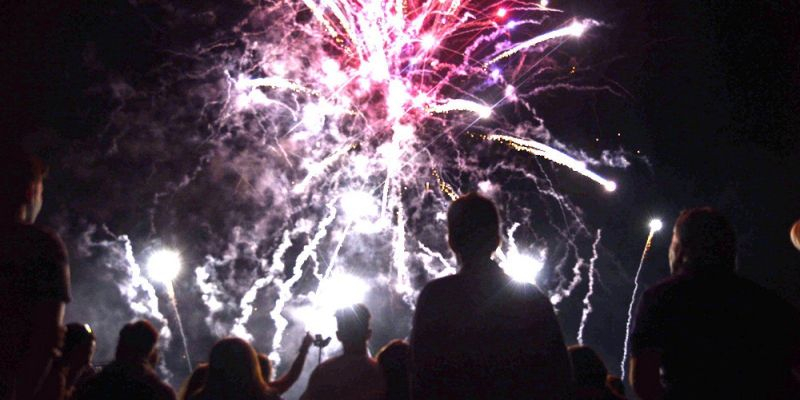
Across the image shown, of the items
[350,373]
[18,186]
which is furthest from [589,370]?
[18,186]

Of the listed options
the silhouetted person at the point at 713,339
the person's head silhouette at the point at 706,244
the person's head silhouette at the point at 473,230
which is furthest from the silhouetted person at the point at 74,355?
the person's head silhouette at the point at 706,244

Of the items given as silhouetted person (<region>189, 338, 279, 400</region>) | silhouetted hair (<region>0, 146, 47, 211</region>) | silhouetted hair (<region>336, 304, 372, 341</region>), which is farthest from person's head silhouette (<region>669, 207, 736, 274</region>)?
silhouetted hair (<region>0, 146, 47, 211</region>)

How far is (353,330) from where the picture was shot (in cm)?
383

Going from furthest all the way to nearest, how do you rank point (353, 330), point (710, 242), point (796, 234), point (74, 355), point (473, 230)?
1. point (796, 234)
2. point (74, 355)
3. point (353, 330)
4. point (710, 242)
5. point (473, 230)

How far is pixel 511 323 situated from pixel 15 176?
2.29 meters

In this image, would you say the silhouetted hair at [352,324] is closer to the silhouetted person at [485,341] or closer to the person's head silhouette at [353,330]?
the person's head silhouette at [353,330]

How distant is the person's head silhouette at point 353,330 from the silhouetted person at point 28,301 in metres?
1.81

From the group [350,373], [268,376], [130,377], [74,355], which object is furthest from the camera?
[268,376]

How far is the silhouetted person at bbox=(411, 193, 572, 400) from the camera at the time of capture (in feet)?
7.27

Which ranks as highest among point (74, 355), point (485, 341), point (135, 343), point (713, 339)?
point (74, 355)

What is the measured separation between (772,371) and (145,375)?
340cm

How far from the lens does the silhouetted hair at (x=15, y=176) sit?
99.7 inches

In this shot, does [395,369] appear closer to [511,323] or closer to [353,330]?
[353,330]

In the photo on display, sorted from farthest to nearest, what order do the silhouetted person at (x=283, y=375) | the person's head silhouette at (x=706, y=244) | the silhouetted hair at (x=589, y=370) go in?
the silhouetted person at (x=283, y=375), the silhouetted hair at (x=589, y=370), the person's head silhouette at (x=706, y=244)
